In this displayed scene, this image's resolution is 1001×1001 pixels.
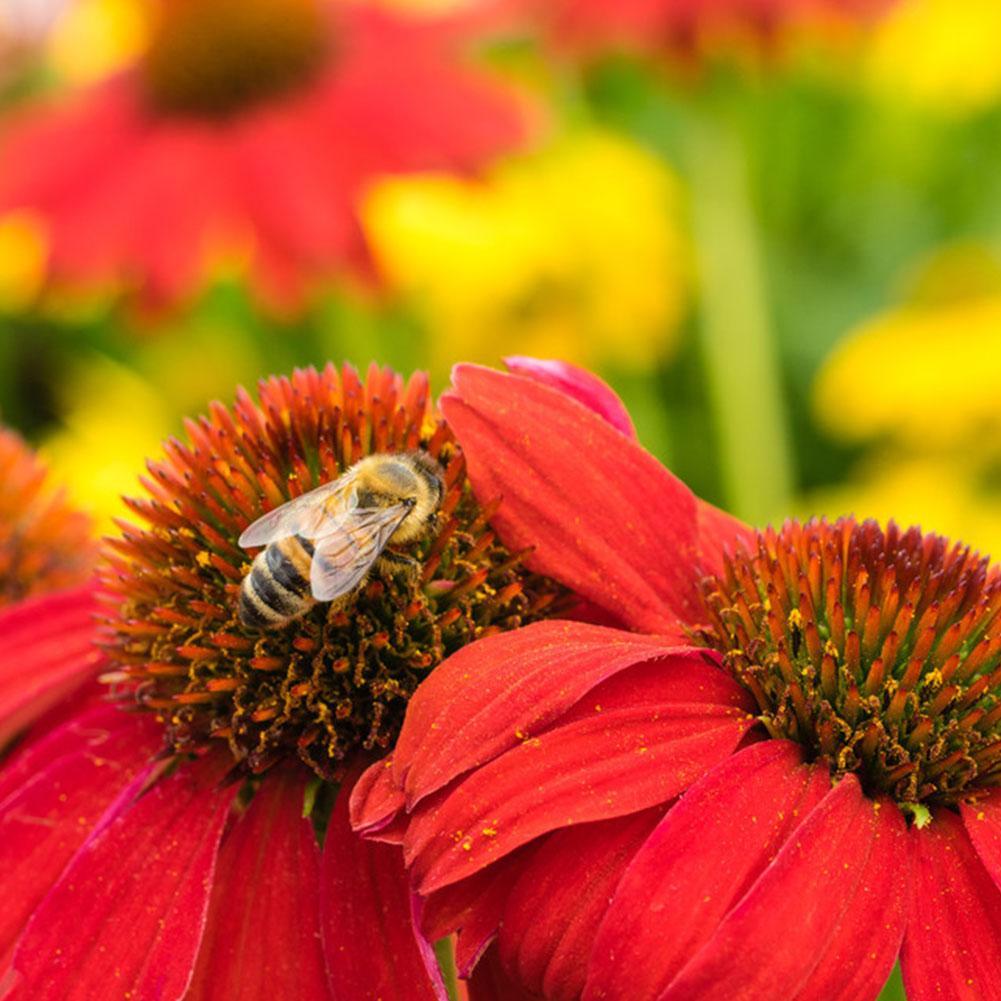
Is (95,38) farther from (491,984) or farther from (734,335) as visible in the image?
(491,984)

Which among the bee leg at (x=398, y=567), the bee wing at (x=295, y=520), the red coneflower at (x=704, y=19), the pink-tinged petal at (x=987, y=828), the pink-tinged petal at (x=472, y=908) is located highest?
the red coneflower at (x=704, y=19)

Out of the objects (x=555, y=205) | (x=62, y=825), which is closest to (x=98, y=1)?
(x=555, y=205)

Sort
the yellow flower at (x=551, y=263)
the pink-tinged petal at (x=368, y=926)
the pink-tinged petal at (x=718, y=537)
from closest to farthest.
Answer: the pink-tinged petal at (x=368, y=926) → the pink-tinged petal at (x=718, y=537) → the yellow flower at (x=551, y=263)

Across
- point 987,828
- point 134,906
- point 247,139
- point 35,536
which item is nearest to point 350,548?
point 134,906

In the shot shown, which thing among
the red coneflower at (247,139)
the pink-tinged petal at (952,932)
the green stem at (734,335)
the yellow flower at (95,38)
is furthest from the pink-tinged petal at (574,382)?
the yellow flower at (95,38)

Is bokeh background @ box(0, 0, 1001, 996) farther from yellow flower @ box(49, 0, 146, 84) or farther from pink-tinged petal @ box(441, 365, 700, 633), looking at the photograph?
pink-tinged petal @ box(441, 365, 700, 633)

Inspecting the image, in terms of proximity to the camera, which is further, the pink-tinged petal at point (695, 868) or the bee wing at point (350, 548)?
the bee wing at point (350, 548)

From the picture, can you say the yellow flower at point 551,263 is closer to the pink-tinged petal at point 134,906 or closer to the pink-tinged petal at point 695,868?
the pink-tinged petal at point 134,906
